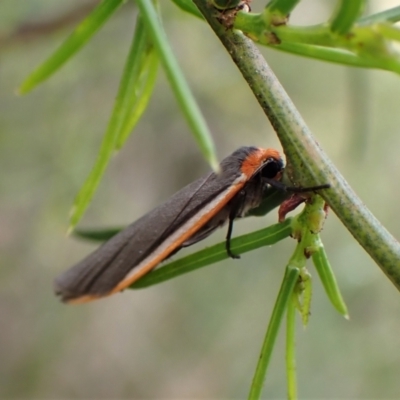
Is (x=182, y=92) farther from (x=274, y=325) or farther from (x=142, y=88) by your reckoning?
(x=142, y=88)

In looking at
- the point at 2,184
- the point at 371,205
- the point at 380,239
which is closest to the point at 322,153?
the point at 380,239

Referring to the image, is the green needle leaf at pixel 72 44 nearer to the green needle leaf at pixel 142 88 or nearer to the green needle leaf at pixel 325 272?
the green needle leaf at pixel 142 88

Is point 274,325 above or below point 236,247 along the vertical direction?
below

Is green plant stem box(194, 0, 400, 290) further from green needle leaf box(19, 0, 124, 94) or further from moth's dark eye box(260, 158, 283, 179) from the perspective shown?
moth's dark eye box(260, 158, 283, 179)

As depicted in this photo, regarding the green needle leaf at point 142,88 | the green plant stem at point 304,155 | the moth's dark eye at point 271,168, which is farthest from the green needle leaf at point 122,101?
the moth's dark eye at point 271,168

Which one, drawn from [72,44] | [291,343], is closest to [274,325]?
[291,343]

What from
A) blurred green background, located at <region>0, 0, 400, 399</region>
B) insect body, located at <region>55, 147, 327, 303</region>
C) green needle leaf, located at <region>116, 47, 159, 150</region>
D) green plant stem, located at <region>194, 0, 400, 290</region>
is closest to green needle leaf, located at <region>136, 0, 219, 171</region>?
green plant stem, located at <region>194, 0, 400, 290</region>

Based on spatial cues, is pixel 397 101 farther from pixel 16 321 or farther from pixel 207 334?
pixel 16 321
